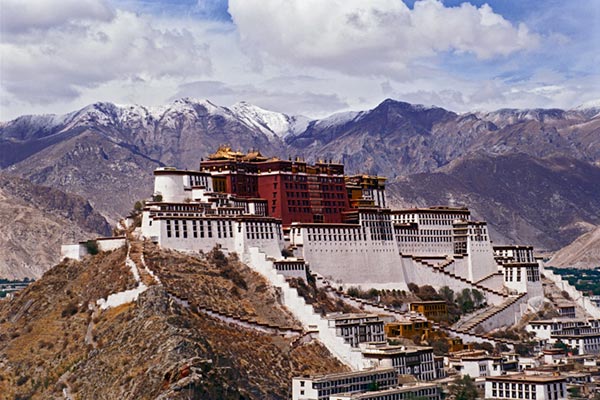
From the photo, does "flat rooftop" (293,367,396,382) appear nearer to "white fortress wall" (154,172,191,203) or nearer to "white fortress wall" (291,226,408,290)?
"white fortress wall" (291,226,408,290)

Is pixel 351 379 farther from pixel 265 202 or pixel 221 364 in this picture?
pixel 265 202

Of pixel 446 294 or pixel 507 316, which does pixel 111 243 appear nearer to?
pixel 446 294

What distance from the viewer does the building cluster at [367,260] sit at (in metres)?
124

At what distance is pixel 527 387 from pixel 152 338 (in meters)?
32.6

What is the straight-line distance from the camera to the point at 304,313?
132 meters

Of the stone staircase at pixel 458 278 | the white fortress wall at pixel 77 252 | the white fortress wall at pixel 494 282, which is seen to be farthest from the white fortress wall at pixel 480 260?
the white fortress wall at pixel 77 252

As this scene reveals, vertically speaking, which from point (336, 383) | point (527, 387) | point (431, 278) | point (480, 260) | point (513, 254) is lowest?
point (527, 387)

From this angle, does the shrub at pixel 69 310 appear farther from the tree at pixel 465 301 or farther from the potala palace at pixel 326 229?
the tree at pixel 465 301

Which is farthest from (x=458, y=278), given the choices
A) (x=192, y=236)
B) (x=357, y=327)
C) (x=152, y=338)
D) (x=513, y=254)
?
(x=152, y=338)

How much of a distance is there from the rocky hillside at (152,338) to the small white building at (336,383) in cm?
215

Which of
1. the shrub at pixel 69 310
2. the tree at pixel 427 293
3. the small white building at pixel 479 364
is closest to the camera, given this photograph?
the small white building at pixel 479 364

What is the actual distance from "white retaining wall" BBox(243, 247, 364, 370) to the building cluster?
4.1 inches

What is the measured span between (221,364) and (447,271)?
53.0 metres

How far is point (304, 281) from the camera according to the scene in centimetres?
13912
